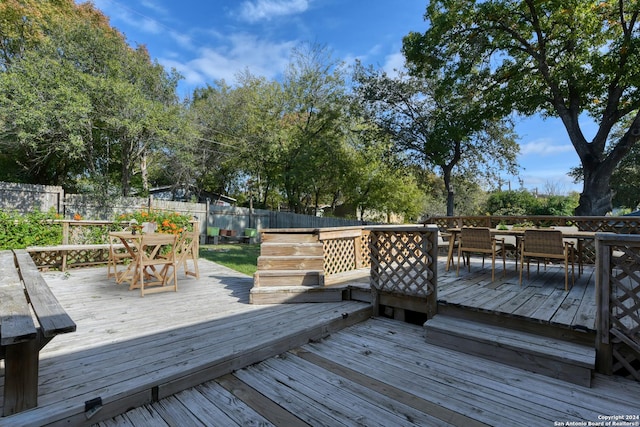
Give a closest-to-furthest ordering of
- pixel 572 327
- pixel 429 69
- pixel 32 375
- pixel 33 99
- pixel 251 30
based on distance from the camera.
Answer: pixel 32 375
pixel 572 327
pixel 33 99
pixel 429 69
pixel 251 30

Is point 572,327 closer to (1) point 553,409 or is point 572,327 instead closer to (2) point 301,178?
(1) point 553,409

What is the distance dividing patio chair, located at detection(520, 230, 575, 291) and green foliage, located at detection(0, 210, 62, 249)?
8096 mm

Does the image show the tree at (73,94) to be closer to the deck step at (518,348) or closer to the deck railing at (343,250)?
the deck railing at (343,250)

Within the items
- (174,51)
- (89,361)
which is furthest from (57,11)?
(89,361)

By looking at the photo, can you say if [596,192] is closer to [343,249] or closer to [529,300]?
[529,300]

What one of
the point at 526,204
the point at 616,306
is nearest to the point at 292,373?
the point at 616,306

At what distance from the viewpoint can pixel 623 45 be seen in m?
6.72

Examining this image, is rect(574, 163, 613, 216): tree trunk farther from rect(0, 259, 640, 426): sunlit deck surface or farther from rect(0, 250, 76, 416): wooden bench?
rect(0, 250, 76, 416): wooden bench

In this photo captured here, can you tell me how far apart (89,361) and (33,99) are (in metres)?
8.82

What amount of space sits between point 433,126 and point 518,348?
1019cm

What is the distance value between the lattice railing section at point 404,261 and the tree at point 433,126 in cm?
766

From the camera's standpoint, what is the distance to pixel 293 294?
3.75 meters

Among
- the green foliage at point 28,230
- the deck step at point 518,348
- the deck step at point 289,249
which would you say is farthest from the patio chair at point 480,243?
the green foliage at point 28,230

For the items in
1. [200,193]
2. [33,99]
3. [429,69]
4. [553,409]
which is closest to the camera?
[553,409]
